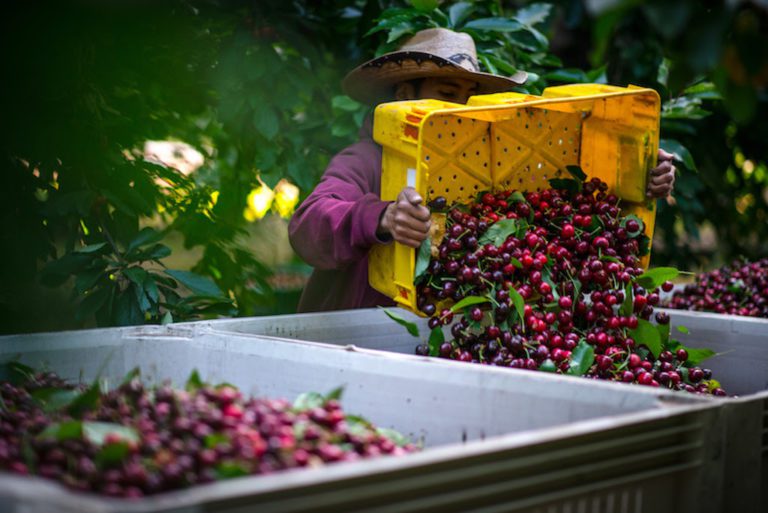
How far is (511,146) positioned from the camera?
251 cm

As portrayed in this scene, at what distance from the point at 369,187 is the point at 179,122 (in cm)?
156

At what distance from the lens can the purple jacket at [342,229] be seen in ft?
7.55

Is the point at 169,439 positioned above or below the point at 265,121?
below

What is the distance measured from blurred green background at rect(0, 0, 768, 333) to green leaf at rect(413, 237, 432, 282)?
63 cm

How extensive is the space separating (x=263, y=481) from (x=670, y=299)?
2534 millimetres

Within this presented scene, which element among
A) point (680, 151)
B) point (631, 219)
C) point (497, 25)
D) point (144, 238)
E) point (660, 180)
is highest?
point (497, 25)

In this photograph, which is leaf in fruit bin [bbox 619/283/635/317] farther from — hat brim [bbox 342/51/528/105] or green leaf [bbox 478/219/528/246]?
hat brim [bbox 342/51/528/105]

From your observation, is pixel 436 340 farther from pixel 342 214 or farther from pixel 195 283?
pixel 195 283

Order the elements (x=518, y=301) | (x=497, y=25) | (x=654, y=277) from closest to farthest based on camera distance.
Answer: (x=518, y=301) → (x=654, y=277) → (x=497, y=25)

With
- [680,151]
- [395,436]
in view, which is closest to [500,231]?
[395,436]

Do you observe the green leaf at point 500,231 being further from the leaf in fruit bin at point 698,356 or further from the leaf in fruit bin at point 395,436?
the leaf in fruit bin at point 395,436

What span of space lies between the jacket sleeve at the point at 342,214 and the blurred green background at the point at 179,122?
42 cm

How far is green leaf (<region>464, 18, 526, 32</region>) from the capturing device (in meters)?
3.40

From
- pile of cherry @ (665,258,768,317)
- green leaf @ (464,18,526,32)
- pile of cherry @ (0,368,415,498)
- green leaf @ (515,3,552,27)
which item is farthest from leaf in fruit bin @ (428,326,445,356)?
green leaf @ (515,3,552,27)
